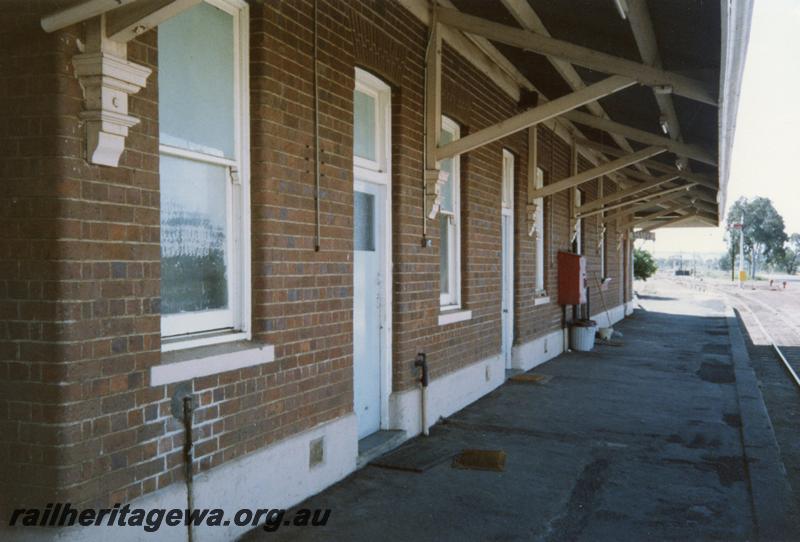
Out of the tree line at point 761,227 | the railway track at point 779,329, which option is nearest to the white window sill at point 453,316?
the railway track at point 779,329

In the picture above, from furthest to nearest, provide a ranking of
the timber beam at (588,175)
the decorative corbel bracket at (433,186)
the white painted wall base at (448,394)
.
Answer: the timber beam at (588,175), the decorative corbel bracket at (433,186), the white painted wall base at (448,394)

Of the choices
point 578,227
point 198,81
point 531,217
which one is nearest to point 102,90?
point 198,81

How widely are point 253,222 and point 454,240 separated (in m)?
4.25

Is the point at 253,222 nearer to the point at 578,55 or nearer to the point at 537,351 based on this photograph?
the point at 578,55

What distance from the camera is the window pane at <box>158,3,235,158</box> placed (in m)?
4.17

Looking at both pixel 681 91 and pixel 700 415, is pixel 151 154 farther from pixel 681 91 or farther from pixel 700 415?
pixel 700 415

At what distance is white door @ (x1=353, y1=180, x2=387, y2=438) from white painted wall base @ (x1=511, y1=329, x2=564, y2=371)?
4.89 meters

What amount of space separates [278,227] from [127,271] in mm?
1378

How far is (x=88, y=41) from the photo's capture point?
11.3ft

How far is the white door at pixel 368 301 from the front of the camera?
255 inches

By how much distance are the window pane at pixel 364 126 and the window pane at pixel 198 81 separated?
195 cm

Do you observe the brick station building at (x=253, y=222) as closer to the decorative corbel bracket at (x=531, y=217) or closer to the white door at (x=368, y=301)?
the white door at (x=368, y=301)

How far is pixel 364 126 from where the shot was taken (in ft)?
21.8

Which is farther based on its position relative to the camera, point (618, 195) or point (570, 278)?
point (618, 195)
